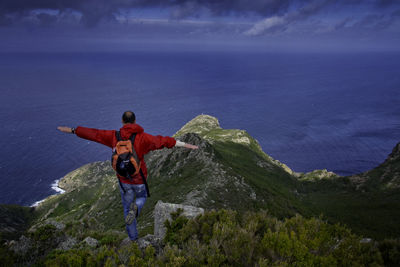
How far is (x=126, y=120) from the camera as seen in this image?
30.6 feet

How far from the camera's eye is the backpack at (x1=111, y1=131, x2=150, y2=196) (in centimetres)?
894

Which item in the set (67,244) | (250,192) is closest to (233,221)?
(67,244)

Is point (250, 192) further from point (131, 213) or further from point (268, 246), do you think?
point (131, 213)

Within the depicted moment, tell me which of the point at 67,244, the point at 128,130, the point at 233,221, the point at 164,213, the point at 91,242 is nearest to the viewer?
the point at 128,130

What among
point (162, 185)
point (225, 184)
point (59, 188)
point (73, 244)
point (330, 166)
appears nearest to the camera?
point (73, 244)

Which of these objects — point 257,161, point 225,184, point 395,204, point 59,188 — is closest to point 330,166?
point 257,161

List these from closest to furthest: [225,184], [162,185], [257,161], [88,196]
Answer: [225,184]
[162,185]
[257,161]
[88,196]

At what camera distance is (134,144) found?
365 inches

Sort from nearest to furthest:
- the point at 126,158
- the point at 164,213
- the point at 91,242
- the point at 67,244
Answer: the point at 126,158, the point at 91,242, the point at 67,244, the point at 164,213

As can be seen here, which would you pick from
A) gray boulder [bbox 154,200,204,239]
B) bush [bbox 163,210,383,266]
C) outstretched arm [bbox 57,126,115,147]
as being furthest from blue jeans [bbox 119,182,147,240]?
gray boulder [bbox 154,200,204,239]

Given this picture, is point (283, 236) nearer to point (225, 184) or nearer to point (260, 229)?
point (260, 229)

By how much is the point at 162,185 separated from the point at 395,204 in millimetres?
65281

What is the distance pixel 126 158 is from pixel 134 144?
2.05 feet

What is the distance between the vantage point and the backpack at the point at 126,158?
8938mm
